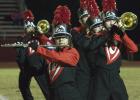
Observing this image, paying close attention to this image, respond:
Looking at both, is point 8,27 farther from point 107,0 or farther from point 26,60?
point 107,0

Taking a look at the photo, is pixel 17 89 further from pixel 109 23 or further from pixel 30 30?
pixel 109 23

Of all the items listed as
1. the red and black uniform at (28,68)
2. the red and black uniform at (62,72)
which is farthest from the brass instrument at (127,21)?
the red and black uniform at (28,68)

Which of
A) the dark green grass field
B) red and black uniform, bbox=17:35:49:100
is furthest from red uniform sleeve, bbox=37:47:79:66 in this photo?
the dark green grass field

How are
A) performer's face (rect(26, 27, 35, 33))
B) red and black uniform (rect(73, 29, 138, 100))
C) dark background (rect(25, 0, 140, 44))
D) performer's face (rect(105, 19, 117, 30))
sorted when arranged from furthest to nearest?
1. dark background (rect(25, 0, 140, 44))
2. performer's face (rect(26, 27, 35, 33))
3. performer's face (rect(105, 19, 117, 30))
4. red and black uniform (rect(73, 29, 138, 100))

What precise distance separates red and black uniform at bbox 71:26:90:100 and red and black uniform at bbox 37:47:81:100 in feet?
2.30

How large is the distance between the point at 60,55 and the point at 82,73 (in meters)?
0.97

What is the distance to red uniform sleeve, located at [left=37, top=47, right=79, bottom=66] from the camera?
6527mm

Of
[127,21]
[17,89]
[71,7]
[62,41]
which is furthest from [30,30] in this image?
[71,7]

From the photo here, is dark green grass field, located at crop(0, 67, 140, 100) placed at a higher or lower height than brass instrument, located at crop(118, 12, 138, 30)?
lower

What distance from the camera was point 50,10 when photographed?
25.5 meters

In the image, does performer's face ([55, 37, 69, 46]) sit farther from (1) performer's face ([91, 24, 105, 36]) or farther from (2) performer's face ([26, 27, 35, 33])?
(2) performer's face ([26, 27, 35, 33])

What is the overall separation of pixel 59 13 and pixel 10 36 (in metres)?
19.4

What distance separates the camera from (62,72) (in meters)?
6.66

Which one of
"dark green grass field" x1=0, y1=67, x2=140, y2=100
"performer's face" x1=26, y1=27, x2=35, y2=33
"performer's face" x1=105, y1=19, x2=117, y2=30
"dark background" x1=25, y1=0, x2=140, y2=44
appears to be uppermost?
"dark background" x1=25, y1=0, x2=140, y2=44
